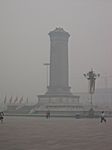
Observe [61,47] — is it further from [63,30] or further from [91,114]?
[91,114]

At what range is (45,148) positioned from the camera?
16219 mm

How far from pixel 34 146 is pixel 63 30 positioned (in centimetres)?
10691

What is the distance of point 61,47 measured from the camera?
394 feet

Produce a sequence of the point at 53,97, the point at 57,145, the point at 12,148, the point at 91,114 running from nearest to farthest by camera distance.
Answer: the point at 12,148 < the point at 57,145 < the point at 91,114 < the point at 53,97

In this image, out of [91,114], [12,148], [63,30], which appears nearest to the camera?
[12,148]

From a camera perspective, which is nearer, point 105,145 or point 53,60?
point 105,145

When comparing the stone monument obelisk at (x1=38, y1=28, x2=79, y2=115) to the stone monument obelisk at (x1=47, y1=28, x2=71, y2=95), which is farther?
the stone monument obelisk at (x1=47, y1=28, x2=71, y2=95)

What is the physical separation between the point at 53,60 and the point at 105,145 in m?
103

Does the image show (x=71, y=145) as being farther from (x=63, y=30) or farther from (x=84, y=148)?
(x=63, y=30)

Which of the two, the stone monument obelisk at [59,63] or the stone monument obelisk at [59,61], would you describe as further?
the stone monument obelisk at [59,61]

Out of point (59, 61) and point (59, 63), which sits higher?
point (59, 61)

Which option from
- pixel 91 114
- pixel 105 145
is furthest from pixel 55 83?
pixel 105 145

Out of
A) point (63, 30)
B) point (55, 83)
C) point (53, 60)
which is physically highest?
point (63, 30)

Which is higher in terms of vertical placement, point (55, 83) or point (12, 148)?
point (55, 83)
